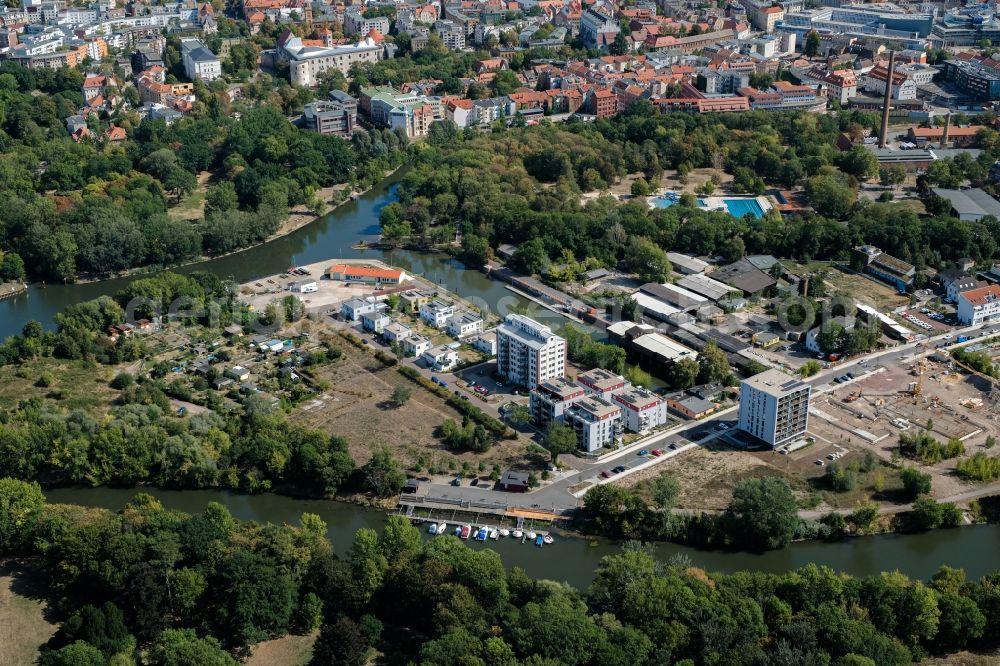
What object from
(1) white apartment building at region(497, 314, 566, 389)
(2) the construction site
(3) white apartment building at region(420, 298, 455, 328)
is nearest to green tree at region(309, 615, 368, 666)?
(1) white apartment building at region(497, 314, 566, 389)

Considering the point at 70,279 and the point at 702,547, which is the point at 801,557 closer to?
the point at 702,547

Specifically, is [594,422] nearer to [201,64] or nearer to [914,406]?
[914,406]

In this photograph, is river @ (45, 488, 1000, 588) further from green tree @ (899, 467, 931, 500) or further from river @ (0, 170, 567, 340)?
river @ (0, 170, 567, 340)

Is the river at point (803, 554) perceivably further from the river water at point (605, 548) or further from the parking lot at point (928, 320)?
the parking lot at point (928, 320)

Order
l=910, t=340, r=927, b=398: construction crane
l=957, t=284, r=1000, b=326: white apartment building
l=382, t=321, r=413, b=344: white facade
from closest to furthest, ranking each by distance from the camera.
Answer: l=910, t=340, r=927, b=398: construction crane < l=382, t=321, r=413, b=344: white facade < l=957, t=284, r=1000, b=326: white apartment building

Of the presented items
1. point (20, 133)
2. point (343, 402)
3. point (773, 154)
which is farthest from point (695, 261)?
point (20, 133)

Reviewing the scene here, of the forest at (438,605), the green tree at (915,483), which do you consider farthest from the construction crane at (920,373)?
the forest at (438,605)

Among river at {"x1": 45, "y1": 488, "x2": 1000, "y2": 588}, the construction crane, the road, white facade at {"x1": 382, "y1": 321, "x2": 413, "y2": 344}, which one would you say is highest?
white facade at {"x1": 382, "y1": 321, "x2": 413, "y2": 344}
